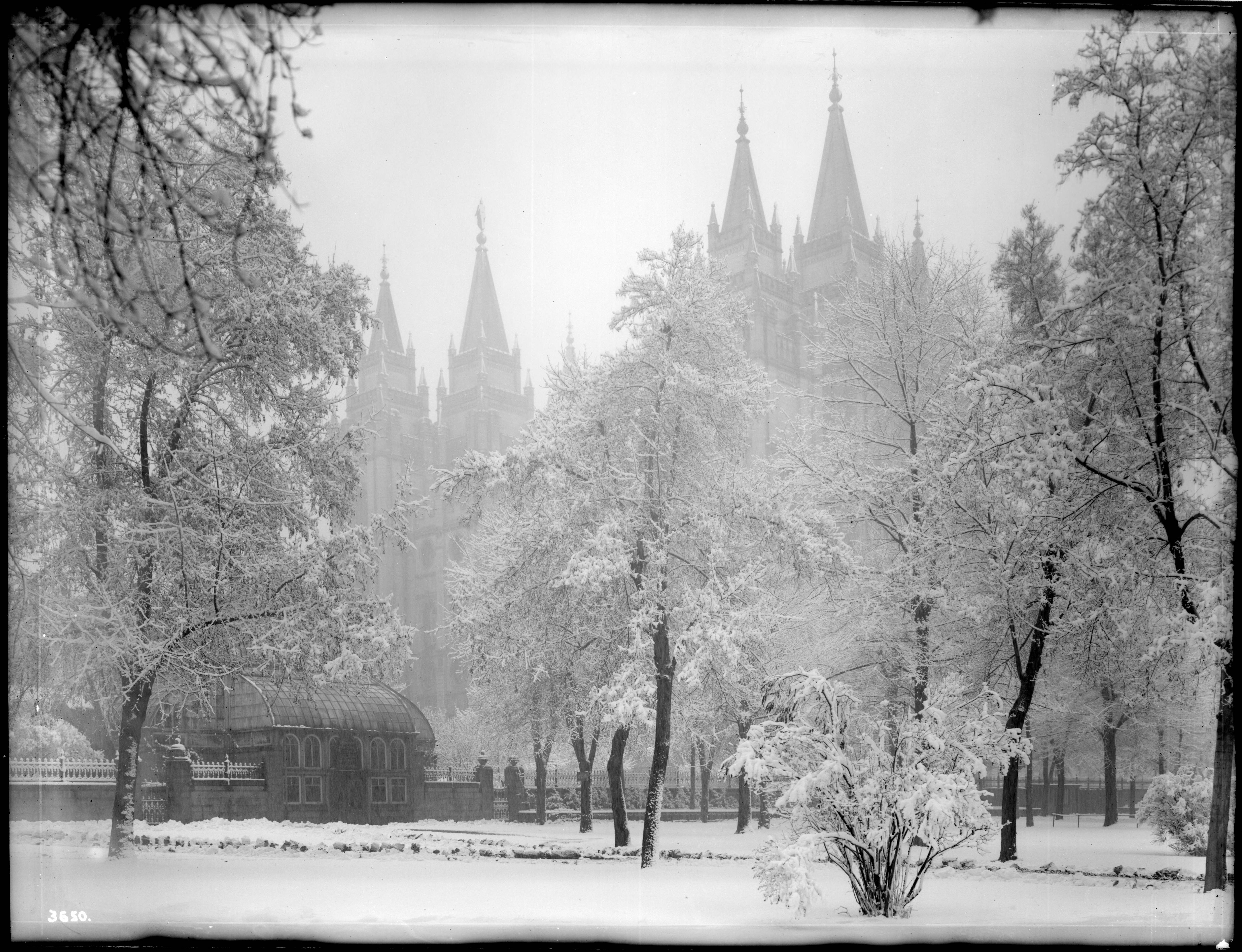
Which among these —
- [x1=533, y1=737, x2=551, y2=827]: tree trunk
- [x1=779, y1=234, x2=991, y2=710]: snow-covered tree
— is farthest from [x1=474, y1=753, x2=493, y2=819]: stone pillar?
[x1=779, y1=234, x2=991, y2=710]: snow-covered tree

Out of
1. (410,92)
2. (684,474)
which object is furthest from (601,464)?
(410,92)

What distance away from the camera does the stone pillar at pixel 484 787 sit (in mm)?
7355

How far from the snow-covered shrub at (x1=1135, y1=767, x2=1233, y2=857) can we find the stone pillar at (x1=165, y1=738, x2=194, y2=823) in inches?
242

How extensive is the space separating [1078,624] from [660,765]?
3.07 metres

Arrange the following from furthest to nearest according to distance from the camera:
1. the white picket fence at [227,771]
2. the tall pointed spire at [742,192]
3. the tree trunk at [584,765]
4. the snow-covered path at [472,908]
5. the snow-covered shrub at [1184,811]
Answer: the tree trunk at [584,765]
the tall pointed spire at [742,192]
the white picket fence at [227,771]
the snow-covered shrub at [1184,811]
the snow-covered path at [472,908]

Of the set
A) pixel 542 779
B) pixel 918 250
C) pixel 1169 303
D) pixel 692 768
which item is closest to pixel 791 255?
pixel 918 250

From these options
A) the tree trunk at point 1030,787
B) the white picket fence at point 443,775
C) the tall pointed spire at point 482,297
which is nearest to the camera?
the tall pointed spire at point 482,297

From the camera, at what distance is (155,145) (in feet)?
20.5

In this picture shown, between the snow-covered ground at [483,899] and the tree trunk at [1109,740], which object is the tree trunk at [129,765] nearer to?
the snow-covered ground at [483,899]

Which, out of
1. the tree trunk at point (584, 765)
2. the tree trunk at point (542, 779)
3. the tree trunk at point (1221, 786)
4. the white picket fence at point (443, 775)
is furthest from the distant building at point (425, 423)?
the tree trunk at point (1221, 786)

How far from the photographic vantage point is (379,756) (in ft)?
23.5

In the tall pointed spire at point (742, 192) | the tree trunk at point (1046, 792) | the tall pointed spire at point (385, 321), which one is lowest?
the tree trunk at point (1046, 792)

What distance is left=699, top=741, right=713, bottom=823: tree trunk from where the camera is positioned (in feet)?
23.6

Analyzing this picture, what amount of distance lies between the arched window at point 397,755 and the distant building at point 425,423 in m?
0.30
